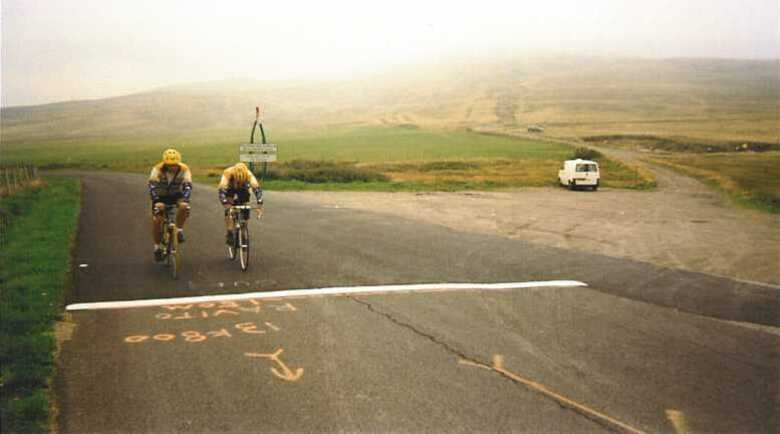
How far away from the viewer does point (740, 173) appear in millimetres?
48406

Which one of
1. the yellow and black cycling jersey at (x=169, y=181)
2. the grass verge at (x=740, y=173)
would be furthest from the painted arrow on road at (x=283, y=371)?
the grass verge at (x=740, y=173)

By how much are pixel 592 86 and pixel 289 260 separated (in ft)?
599

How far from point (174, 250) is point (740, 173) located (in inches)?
1849

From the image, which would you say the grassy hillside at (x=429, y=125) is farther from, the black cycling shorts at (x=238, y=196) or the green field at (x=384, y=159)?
the black cycling shorts at (x=238, y=196)

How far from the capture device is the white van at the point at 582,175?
37.8 meters

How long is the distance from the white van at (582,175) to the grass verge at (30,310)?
26713 mm

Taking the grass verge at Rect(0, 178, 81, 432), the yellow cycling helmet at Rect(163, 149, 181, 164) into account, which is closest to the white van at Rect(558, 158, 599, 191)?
the grass verge at Rect(0, 178, 81, 432)

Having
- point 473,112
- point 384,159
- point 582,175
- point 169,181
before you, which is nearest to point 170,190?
point 169,181

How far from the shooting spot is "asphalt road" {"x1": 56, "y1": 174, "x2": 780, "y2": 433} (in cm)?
519

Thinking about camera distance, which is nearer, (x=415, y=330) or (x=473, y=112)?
(x=415, y=330)

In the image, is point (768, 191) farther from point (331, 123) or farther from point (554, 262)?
point (331, 123)

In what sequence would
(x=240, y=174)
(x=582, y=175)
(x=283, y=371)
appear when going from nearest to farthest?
(x=283, y=371) < (x=240, y=174) < (x=582, y=175)

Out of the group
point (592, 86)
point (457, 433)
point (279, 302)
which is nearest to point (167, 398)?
point (457, 433)

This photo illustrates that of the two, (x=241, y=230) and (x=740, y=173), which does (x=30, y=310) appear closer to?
(x=241, y=230)
